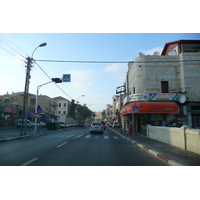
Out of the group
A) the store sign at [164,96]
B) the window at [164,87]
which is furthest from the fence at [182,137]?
the window at [164,87]

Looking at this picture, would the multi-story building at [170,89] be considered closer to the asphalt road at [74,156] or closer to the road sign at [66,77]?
the road sign at [66,77]

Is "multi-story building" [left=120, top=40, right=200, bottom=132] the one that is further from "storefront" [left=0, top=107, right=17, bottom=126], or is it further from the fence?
"storefront" [left=0, top=107, right=17, bottom=126]

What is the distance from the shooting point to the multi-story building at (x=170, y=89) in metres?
21.9

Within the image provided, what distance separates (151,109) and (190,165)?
49.1ft

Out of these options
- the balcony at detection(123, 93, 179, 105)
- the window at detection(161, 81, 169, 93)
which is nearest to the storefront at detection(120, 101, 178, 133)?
the balcony at detection(123, 93, 179, 105)


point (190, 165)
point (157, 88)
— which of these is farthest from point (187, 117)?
point (190, 165)

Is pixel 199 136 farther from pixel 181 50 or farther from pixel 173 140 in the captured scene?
pixel 181 50

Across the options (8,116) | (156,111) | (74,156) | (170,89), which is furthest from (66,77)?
(8,116)

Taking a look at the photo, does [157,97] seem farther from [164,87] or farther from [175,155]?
[175,155]

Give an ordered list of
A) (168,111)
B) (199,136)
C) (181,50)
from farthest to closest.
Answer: (181,50) < (168,111) < (199,136)

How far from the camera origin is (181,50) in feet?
79.2

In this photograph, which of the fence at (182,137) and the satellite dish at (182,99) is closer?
the fence at (182,137)

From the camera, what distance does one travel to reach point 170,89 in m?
23.0

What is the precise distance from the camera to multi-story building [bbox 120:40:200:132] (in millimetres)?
21859
